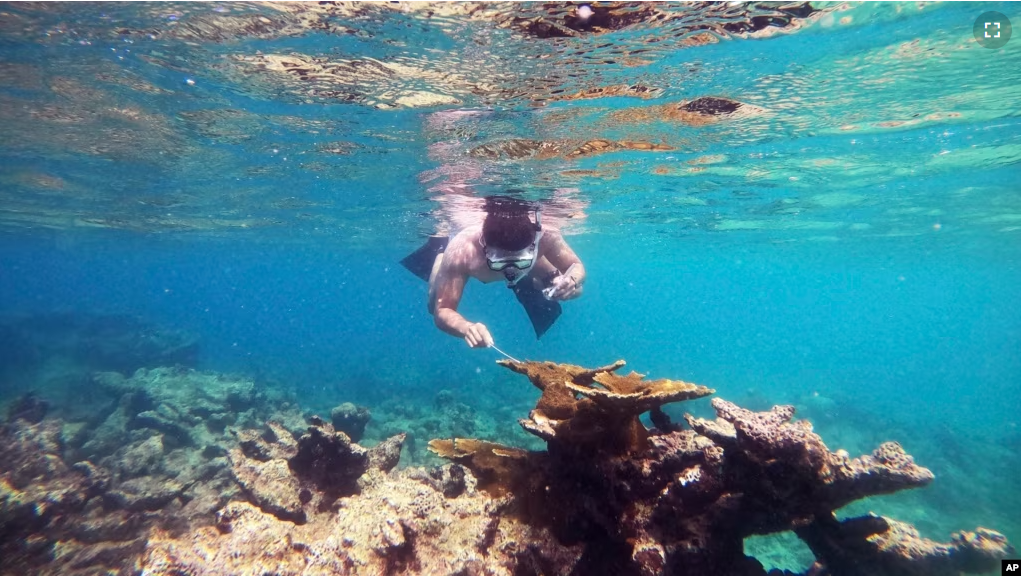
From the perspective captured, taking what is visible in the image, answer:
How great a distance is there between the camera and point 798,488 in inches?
136

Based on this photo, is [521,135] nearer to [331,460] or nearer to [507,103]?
[507,103]

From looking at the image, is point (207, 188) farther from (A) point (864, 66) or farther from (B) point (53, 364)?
(A) point (864, 66)

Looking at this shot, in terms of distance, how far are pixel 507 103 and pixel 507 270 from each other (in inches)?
145

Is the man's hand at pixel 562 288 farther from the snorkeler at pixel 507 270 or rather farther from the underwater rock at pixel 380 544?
the underwater rock at pixel 380 544

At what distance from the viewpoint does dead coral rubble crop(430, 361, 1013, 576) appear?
3.48 m

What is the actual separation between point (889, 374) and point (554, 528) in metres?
77.6

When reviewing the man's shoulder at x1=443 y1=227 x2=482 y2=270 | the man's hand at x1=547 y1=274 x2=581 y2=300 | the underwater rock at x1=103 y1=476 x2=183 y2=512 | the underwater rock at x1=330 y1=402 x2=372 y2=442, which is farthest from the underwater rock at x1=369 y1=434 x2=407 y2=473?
the underwater rock at x1=330 y1=402 x2=372 y2=442

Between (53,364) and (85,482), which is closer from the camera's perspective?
(85,482)

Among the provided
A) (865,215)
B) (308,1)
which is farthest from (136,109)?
(865,215)

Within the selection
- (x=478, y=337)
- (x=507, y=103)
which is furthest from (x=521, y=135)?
(x=478, y=337)

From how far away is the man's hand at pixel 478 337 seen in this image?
617 cm

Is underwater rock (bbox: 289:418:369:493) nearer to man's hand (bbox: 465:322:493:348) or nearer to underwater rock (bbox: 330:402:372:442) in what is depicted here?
man's hand (bbox: 465:322:493:348)

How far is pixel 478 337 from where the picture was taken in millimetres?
6230

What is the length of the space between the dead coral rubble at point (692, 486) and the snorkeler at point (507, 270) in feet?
7.81
